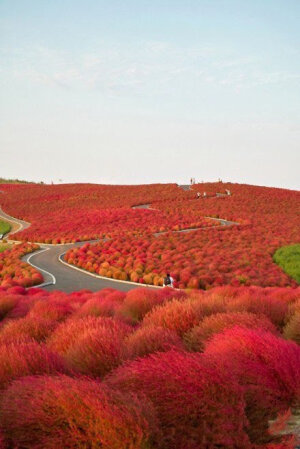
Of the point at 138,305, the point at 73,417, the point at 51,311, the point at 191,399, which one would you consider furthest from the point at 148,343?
the point at 51,311

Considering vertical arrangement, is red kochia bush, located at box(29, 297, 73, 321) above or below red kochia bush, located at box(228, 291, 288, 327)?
below

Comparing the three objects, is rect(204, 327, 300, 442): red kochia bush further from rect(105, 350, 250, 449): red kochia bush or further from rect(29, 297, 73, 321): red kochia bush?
rect(29, 297, 73, 321): red kochia bush

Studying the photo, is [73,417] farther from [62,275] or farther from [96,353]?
[62,275]

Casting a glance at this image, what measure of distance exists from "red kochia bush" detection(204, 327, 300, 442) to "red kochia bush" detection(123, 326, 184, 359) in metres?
0.55

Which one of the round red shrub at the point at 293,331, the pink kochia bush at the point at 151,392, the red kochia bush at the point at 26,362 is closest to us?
the pink kochia bush at the point at 151,392

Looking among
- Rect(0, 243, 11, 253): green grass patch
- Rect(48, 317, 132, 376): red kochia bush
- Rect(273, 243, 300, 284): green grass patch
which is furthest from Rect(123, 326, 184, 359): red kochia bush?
Rect(0, 243, 11, 253): green grass patch

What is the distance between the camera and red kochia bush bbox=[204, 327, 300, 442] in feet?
Result: 15.8

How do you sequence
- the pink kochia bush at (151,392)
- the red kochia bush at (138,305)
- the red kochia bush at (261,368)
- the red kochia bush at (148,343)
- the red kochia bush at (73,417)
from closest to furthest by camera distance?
the red kochia bush at (73,417)
the pink kochia bush at (151,392)
the red kochia bush at (261,368)
the red kochia bush at (148,343)
the red kochia bush at (138,305)

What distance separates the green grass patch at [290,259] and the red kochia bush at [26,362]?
22.4 meters

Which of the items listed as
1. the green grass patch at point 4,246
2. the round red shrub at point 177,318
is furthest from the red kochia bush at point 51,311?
the green grass patch at point 4,246

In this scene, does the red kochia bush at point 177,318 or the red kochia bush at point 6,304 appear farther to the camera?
the red kochia bush at point 6,304

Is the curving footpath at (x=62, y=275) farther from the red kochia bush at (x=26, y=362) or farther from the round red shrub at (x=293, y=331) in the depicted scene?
the red kochia bush at (x=26, y=362)

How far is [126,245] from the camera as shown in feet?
105

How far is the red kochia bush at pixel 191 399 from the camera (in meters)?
4.10
